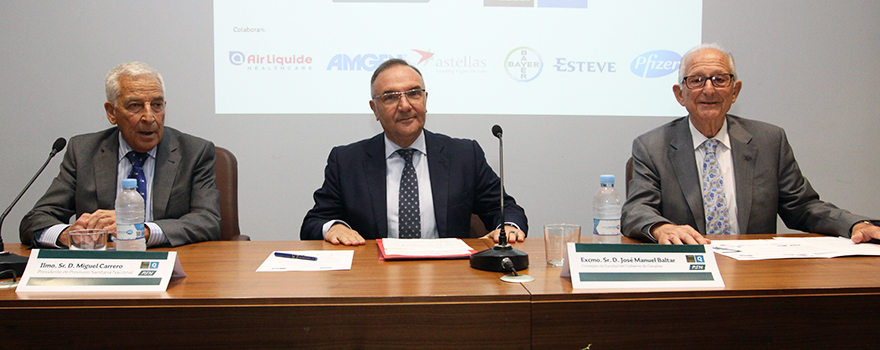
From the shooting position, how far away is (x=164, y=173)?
204 centimetres

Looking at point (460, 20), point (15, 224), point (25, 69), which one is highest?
point (460, 20)

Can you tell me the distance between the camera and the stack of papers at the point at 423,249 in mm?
1479

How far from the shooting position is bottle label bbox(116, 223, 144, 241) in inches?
56.2

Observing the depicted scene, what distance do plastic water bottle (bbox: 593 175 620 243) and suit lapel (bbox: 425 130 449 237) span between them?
794 mm

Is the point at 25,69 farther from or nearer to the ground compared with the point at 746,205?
farther from the ground

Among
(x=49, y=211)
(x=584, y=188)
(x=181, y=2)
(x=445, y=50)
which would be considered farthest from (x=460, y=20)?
(x=49, y=211)

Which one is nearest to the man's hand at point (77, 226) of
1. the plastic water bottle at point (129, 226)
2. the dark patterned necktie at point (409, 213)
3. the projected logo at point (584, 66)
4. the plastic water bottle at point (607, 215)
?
the plastic water bottle at point (129, 226)

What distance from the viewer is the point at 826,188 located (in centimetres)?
331

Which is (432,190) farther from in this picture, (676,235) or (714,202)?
(714,202)

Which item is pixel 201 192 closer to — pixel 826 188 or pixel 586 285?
pixel 586 285

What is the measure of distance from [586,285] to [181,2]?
110 inches

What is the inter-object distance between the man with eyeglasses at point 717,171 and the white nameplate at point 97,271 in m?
1.57

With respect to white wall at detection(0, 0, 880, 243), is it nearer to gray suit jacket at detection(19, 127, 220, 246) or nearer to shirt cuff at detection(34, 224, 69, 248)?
gray suit jacket at detection(19, 127, 220, 246)

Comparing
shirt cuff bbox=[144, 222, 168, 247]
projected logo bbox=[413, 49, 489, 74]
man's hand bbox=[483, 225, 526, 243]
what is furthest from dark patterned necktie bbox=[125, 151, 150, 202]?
projected logo bbox=[413, 49, 489, 74]
